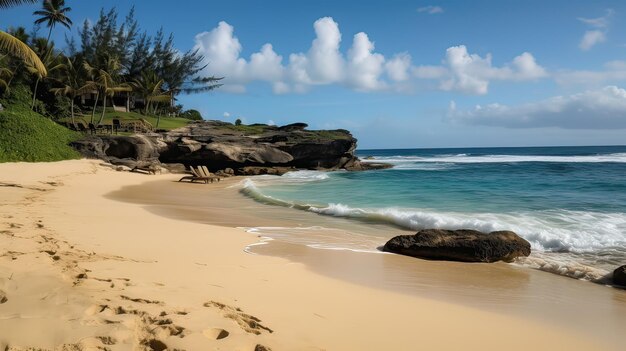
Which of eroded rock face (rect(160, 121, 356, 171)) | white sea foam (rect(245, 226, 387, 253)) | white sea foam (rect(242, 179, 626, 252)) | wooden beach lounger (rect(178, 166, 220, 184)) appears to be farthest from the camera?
eroded rock face (rect(160, 121, 356, 171))

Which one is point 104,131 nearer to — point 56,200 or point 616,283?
point 56,200

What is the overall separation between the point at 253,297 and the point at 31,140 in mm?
25845

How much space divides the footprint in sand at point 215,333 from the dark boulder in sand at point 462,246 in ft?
18.1

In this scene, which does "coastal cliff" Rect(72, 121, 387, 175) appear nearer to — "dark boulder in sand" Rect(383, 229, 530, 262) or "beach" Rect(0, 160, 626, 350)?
"beach" Rect(0, 160, 626, 350)

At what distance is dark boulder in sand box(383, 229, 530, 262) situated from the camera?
7.96 m

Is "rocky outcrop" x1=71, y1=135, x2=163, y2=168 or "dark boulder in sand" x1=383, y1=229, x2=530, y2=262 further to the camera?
"rocky outcrop" x1=71, y1=135, x2=163, y2=168

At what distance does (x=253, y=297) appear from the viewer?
15.3 feet

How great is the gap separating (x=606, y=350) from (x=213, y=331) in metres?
3.76

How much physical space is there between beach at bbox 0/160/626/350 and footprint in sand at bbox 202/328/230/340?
1 cm

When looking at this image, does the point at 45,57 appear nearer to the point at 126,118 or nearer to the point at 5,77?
the point at 5,77

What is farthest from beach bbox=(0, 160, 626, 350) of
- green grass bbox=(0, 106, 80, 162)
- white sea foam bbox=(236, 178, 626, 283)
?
green grass bbox=(0, 106, 80, 162)

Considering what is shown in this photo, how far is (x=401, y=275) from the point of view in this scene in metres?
6.72

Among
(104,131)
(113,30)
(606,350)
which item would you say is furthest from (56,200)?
(113,30)

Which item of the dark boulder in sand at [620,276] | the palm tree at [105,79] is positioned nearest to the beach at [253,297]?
the dark boulder in sand at [620,276]
